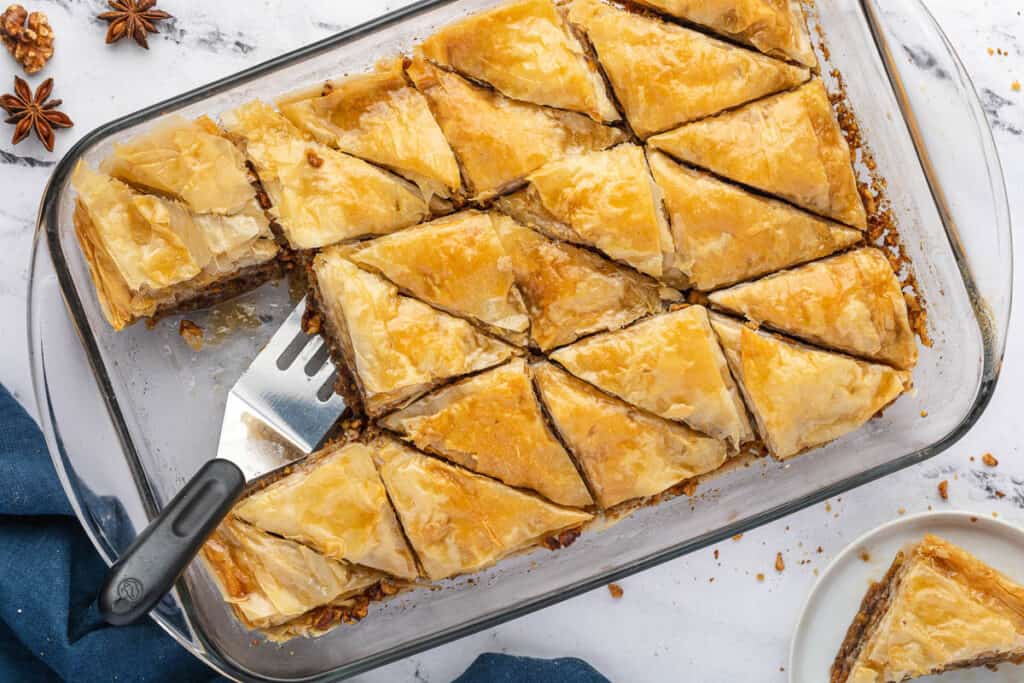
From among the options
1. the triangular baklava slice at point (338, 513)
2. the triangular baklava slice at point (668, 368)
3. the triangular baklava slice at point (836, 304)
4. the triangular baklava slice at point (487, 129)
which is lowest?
the triangular baklava slice at point (338, 513)

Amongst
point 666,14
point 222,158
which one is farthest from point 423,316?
point 666,14

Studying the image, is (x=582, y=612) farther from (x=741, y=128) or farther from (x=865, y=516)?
(x=741, y=128)

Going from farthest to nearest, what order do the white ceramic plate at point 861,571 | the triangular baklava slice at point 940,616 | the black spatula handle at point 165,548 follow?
1. the white ceramic plate at point 861,571
2. the triangular baklava slice at point 940,616
3. the black spatula handle at point 165,548

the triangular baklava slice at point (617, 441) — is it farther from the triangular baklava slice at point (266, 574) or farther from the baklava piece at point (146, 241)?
the baklava piece at point (146, 241)

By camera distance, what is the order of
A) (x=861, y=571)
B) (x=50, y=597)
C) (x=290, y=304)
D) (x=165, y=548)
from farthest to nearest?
1. (x=861, y=571)
2. (x=290, y=304)
3. (x=50, y=597)
4. (x=165, y=548)

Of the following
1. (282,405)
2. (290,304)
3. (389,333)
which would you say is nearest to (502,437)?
(389,333)

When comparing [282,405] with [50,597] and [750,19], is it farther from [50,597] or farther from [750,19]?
[750,19]

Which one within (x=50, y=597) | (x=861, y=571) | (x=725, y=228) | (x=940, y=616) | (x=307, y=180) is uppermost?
(x=307, y=180)

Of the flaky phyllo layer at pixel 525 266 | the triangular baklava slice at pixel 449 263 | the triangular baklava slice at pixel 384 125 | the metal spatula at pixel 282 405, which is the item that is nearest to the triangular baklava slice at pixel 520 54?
the flaky phyllo layer at pixel 525 266
